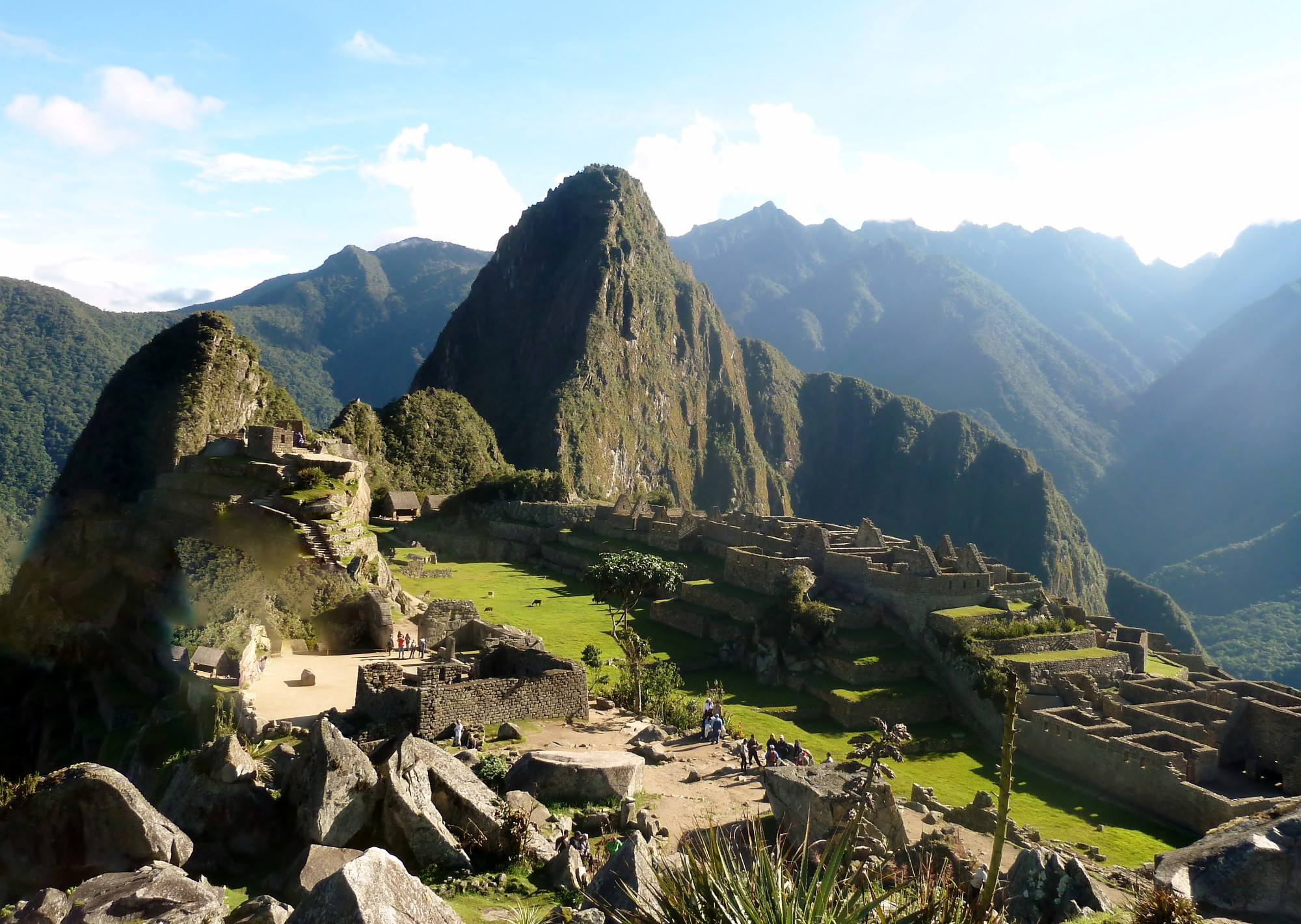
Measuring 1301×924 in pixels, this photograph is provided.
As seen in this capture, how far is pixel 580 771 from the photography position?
12.9 meters

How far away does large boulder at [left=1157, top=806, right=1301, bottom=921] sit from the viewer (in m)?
8.50

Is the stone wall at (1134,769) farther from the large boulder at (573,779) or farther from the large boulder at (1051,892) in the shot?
the large boulder at (573,779)

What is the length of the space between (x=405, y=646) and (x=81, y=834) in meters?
13.2

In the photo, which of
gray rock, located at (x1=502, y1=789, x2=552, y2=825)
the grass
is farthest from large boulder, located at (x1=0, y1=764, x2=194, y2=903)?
the grass

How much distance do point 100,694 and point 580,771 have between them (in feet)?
63.1

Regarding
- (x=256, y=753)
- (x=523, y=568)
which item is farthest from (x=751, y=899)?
(x=523, y=568)

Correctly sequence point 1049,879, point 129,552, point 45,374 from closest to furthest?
point 1049,879, point 129,552, point 45,374

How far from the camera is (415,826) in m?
10.4

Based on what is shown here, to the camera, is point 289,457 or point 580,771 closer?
point 580,771

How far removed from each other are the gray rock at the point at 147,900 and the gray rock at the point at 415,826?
2127mm

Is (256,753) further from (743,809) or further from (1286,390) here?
(1286,390)

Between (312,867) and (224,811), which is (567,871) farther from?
(224,811)

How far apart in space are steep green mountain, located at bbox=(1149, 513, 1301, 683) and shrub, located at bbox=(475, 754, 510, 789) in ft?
331

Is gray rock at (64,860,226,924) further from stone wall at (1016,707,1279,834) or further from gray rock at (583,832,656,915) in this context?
stone wall at (1016,707,1279,834)
